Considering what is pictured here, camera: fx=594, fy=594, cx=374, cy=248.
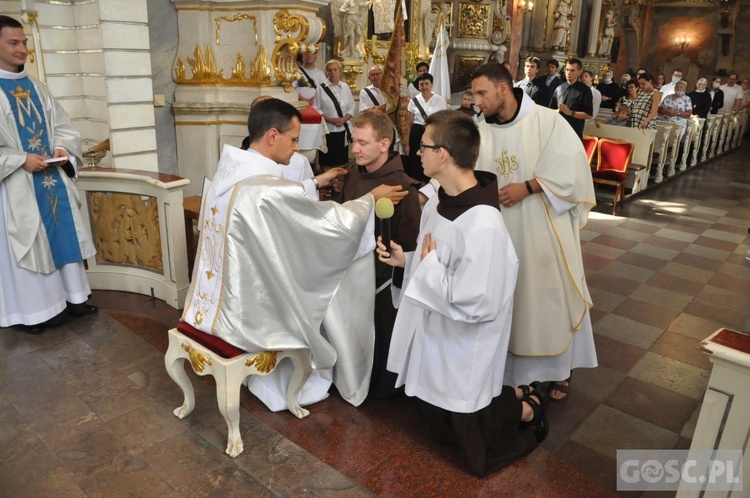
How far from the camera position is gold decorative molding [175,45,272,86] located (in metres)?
5.84

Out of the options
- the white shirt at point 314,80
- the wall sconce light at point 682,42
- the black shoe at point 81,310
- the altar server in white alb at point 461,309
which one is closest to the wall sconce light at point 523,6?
the white shirt at point 314,80

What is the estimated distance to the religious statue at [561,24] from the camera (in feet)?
45.6

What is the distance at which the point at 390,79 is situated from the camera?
8.92m

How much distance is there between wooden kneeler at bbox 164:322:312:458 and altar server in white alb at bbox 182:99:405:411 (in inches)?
2.4

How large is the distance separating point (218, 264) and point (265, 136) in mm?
630

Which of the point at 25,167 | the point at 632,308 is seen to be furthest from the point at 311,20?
the point at 632,308

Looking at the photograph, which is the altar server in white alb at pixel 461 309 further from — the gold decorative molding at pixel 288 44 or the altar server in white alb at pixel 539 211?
the gold decorative molding at pixel 288 44

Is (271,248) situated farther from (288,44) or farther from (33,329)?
(288,44)

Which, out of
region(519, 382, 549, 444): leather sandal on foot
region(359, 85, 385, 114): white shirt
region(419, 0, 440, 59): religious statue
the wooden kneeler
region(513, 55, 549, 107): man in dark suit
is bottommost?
region(519, 382, 549, 444): leather sandal on foot

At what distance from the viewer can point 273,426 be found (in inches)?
120

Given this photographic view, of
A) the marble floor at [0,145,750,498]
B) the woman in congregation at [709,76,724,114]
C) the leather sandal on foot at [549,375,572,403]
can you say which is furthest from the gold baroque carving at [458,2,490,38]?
the leather sandal on foot at [549,375,572,403]

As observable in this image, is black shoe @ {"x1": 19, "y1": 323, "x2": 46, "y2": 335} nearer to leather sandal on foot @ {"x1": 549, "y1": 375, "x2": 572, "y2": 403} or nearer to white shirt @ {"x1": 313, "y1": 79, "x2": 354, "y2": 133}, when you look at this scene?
leather sandal on foot @ {"x1": 549, "y1": 375, "x2": 572, "y2": 403}

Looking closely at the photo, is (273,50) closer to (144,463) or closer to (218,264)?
(218,264)

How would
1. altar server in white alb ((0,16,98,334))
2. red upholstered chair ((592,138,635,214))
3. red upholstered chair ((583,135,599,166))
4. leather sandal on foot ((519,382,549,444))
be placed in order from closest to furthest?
leather sandal on foot ((519,382,549,444)), altar server in white alb ((0,16,98,334)), red upholstered chair ((592,138,635,214)), red upholstered chair ((583,135,599,166))
